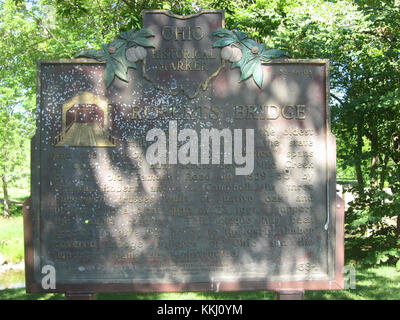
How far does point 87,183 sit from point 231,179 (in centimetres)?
165

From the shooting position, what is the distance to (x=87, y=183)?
166 inches

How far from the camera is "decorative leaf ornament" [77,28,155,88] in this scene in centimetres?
425

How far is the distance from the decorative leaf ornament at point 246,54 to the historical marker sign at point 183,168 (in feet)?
0.04

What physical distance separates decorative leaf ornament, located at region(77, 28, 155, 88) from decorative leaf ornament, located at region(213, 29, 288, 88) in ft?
2.73

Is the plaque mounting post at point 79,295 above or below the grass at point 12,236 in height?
above

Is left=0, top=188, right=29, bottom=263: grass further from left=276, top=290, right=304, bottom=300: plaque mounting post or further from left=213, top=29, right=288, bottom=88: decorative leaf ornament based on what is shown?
left=213, top=29, right=288, bottom=88: decorative leaf ornament

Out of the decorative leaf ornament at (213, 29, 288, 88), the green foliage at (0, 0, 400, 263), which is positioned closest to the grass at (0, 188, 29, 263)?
the green foliage at (0, 0, 400, 263)

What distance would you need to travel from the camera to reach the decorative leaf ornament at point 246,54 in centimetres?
432

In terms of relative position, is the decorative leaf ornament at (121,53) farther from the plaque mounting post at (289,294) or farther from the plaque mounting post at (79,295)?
the plaque mounting post at (289,294)

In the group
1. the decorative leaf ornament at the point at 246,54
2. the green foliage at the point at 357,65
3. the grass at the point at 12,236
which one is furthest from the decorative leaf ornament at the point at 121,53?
the grass at the point at 12,236

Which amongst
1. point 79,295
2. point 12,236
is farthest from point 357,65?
point 12,236

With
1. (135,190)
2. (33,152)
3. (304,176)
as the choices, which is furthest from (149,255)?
(304,176)

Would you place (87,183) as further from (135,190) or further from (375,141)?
(375,141)

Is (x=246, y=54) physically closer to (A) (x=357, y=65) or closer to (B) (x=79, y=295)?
(B) (x=79, y=295)
